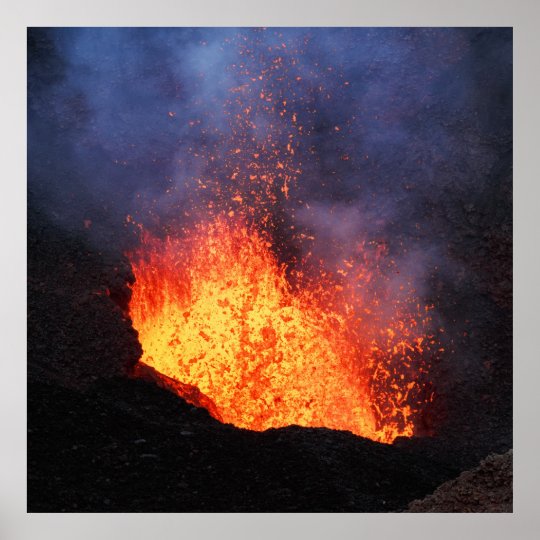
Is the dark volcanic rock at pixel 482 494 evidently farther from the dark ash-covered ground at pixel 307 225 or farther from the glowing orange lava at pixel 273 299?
the glowing orange lava at pixel 273 299

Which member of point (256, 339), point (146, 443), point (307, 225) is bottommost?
point (146, 443)

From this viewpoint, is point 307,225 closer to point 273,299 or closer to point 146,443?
point 273,299

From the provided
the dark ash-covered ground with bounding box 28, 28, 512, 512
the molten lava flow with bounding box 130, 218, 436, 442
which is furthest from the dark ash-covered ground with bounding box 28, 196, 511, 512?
the molten lava flow with bounding box 130, 218, 436, 442

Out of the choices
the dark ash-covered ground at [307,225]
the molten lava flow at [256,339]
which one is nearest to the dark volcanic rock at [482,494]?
the dark ash-covered ground at [307,225]

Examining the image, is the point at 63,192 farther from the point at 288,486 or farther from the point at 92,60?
the point at 288,486

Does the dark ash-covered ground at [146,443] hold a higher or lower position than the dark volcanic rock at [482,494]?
higher

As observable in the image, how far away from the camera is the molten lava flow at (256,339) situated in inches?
139

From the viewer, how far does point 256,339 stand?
3.53 metres

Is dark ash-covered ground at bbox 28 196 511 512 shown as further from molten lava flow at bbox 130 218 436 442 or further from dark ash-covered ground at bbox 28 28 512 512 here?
molten lava flow at bbox 130 218 436 442

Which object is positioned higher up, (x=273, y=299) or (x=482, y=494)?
(x=273, y=299)

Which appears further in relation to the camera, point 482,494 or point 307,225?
point 307,225

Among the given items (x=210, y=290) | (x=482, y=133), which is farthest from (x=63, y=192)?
(x=482, y=133)

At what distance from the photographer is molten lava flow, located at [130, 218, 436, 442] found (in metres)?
3.53

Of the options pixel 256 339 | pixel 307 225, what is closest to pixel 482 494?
pixel 256 339
